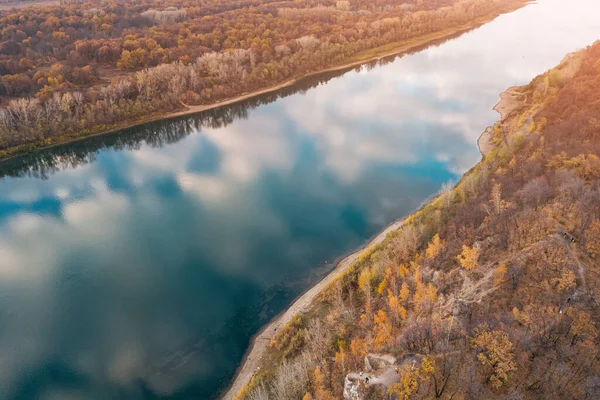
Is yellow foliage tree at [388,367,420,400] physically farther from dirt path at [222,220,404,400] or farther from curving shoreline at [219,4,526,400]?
dirt path at [222,220,404,400]

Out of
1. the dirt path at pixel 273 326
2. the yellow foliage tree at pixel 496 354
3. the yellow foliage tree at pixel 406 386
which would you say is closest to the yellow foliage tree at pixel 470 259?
the yellow foliage tree at pixel 496 354

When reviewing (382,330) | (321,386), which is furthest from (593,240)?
(321,386)

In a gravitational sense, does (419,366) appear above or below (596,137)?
below

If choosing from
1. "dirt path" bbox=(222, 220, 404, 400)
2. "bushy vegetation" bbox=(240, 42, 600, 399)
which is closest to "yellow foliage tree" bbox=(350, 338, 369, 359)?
"bushy vegetation" bbox=(240, 42, 600, 399)

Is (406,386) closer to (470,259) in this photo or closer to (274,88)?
(470,259)

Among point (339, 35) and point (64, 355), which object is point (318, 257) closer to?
point (64, 355)

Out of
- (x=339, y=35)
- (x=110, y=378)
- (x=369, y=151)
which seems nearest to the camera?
(x=110, y=378)

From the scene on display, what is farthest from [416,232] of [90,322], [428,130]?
[428,130]
